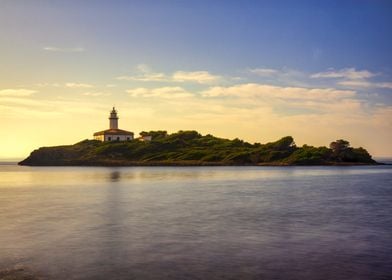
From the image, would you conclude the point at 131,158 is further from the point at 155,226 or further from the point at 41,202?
the point at 155,226

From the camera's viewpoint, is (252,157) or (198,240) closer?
(198,240)

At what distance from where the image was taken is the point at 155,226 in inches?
1194

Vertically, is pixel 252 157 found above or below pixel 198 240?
above

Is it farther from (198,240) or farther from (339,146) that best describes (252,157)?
Answer: (198,240)

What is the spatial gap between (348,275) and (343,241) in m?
7.69

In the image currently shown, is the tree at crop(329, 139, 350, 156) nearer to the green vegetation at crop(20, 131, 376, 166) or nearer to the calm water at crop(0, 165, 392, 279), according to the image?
the green vegetation at crop(20, 131, 376, 166)

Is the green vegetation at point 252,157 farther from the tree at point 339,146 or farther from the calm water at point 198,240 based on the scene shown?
the calm water at point 198,240

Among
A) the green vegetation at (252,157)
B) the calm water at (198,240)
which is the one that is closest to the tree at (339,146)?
the green vegetation at (252,157)

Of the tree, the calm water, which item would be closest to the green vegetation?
the tree

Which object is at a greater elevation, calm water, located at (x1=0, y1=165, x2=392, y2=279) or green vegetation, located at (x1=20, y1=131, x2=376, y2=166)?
green vegetation, located at (x1=20, y1=131, x2=376, y2=166)

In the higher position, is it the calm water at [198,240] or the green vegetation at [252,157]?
the green vegetation at [252,157]

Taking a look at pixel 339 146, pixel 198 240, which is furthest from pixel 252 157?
pixel 198 240

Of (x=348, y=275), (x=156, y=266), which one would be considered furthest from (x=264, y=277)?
(x=156, y=266)

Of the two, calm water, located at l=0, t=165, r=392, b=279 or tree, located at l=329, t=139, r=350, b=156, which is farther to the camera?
tree, located at l=329, t=139, r=350, b=156
